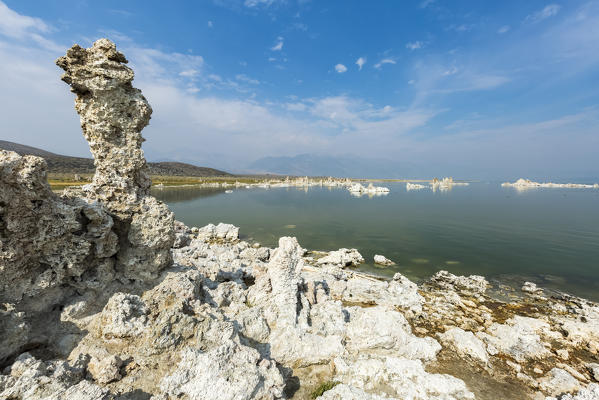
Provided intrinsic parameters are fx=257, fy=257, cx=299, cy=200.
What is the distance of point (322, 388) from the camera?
7012 millimetres

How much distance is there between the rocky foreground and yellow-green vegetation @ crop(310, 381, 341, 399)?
0.22 feet

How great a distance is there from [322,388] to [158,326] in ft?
15.3

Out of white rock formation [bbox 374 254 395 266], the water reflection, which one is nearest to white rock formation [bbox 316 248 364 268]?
white rock formation [bbox 374 254 395 266]

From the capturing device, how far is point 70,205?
7793 mm

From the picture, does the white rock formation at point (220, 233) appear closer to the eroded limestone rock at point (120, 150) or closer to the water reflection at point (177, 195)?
the eroded limestone rock at point (120, 150)

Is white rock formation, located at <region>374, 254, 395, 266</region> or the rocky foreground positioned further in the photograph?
white rock formation, located at <region>374, 254, 395, 266</region>

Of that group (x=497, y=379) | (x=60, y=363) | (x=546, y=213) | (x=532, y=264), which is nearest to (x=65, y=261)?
(x=60, y=363)

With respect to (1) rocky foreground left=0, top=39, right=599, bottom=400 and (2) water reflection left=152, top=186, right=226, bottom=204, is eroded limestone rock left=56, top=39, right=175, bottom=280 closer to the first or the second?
(1) rocky foreground left=0, top=39, right=599, bottom=400

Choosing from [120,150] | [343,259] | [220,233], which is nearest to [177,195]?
[220,233]

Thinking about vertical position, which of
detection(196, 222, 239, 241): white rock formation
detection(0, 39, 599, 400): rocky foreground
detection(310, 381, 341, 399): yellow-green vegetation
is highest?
detection(0, 39, 599, 400): rocky foreground

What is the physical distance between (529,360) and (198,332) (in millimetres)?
11866

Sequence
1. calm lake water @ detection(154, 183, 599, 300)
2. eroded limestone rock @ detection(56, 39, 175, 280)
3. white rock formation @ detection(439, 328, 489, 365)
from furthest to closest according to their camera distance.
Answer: calm lake water @ detection(154, 183, 599, 300) → white rock formation @ detection(439, 328, 489, 365) → eroded limestone rock @ detection(56, 39, 175, 280)

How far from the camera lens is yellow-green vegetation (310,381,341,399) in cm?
685

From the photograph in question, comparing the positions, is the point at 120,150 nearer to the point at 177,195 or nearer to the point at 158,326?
the point at 158,326
